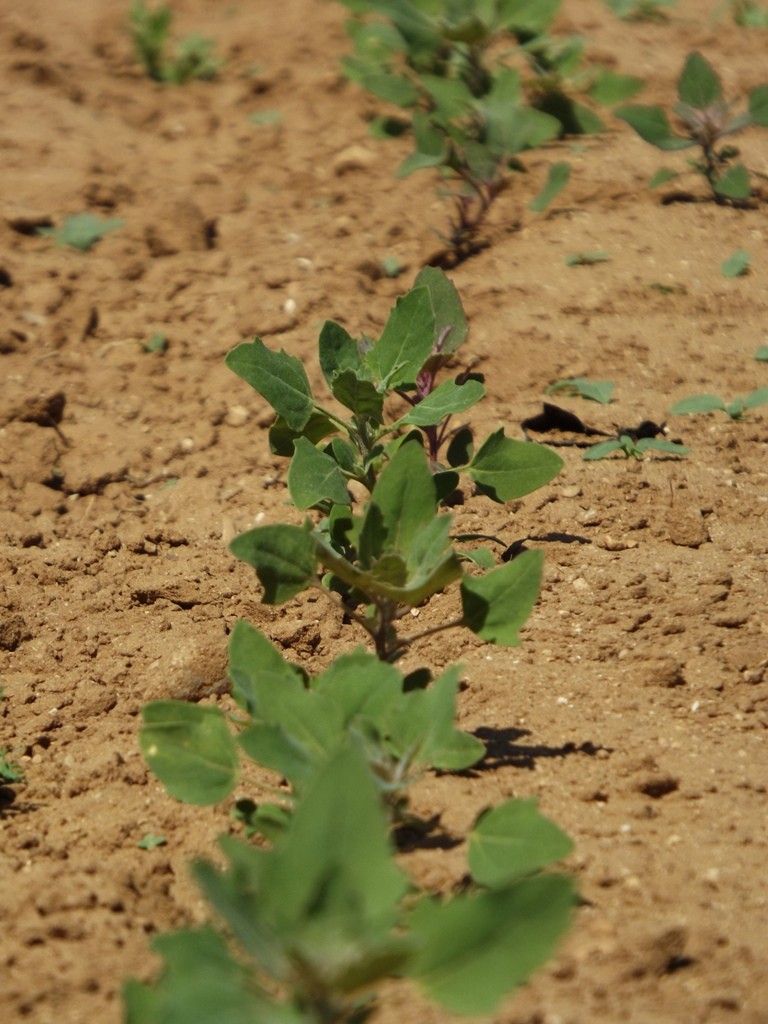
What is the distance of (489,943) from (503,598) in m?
0.78

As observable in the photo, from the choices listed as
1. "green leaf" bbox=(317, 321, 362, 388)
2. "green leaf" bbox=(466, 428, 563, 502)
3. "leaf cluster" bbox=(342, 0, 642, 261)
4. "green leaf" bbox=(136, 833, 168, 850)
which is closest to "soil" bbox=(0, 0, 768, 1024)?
"green leaf" bbox=(136, 833, 168, 850)

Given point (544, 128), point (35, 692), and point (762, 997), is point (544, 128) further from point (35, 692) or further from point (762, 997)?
point (762, 997)

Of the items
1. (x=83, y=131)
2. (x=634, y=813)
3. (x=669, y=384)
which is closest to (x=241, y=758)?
(x=634, y=813)

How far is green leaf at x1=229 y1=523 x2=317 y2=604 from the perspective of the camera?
7.08ft

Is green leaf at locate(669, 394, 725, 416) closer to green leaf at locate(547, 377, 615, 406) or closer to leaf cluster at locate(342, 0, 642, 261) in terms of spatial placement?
green leaf at locate(547, 377, 615, 406)

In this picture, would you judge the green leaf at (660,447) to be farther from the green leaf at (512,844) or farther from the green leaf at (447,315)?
the green leaf at (512,844)

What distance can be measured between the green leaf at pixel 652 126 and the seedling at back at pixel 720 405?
1.38 m

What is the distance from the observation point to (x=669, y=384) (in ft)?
11.5

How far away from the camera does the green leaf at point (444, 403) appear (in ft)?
8.15

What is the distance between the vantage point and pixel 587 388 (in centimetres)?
341

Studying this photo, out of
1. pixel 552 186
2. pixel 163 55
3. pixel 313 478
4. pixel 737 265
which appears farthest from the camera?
pixel 163 55

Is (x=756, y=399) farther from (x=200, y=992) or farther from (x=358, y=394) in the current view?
(x=200, y=992)

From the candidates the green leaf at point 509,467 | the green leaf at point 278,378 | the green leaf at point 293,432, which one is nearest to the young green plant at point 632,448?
the green leaf at point 509,467

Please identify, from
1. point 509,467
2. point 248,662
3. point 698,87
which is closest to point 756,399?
point 509,467
